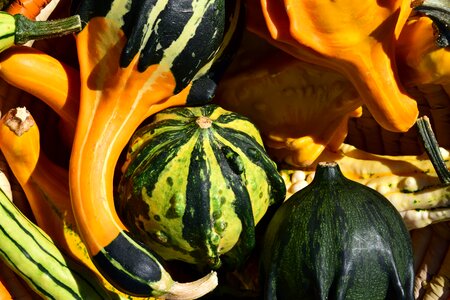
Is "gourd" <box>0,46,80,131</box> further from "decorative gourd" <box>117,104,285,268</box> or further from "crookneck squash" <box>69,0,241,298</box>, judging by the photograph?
"decorative gourd" <box>117,104,285,268</box>

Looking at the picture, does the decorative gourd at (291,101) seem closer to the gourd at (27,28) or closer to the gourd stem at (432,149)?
the gourd stem at (432,149)

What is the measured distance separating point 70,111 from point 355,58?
56 cm

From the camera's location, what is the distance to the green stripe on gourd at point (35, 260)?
54.2 inches

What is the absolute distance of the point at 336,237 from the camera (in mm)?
1354

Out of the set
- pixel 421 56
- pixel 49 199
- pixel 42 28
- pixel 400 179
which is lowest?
pixel 400 179

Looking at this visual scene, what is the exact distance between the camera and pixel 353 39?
4.64 ft

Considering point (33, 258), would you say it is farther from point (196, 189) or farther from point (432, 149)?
point (432, 149)

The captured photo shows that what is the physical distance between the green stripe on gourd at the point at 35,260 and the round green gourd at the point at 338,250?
1.17 ft

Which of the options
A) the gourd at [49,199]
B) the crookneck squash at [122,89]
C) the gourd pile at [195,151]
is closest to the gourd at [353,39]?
the gourd pile at [195,151]

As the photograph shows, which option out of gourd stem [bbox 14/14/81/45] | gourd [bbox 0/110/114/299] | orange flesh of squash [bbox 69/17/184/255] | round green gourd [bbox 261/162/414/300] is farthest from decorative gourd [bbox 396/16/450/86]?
gourd [bbox 0/110/114/299]

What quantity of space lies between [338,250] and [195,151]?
12.3 inches

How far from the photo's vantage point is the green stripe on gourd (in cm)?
138

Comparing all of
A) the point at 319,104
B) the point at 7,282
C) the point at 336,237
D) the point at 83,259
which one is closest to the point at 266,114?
the point at 319,104

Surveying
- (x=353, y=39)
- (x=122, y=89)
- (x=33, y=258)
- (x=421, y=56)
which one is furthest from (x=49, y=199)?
(x=421, y=56)
